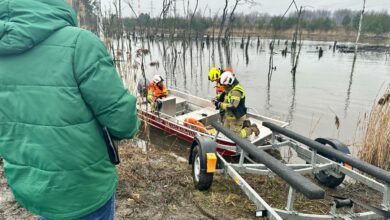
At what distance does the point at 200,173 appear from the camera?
399cm

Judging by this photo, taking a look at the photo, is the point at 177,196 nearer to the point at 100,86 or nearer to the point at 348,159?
the point at 348,159

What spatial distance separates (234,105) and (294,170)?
295 centimetres

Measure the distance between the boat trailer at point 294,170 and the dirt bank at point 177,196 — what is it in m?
0.28

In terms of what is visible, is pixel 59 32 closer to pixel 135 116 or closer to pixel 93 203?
pixel 135 116

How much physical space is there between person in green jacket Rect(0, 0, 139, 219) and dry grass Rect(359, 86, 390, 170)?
5.21 m

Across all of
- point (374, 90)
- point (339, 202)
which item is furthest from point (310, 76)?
point (339, 202)

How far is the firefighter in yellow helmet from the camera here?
620cm

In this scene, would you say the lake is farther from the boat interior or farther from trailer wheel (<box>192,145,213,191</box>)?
trailer wheel (<box>192,145,213,191</box>)

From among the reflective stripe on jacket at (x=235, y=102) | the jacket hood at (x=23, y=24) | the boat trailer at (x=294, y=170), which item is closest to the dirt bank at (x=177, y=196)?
the boat trailer at (x=294, y=170)

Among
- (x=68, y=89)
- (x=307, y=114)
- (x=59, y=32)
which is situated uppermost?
(x=59, y=32)

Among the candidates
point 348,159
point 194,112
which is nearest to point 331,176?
point 348,159

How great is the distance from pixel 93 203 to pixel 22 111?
2.06ft

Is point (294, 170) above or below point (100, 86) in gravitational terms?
below

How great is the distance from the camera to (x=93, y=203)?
66.7 inches
